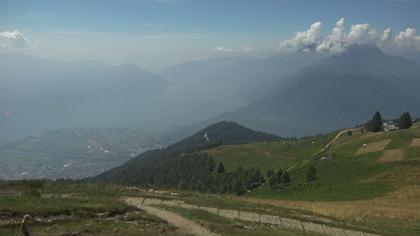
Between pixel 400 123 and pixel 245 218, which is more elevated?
pixel 400 123

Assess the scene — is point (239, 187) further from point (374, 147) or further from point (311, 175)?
point (374, 147)

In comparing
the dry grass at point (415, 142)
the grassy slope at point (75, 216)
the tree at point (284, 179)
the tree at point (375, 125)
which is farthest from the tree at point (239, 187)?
the grassy slope at point (75, 216)

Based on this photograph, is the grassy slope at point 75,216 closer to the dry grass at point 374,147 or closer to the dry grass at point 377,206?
the dry grass at point 377,206

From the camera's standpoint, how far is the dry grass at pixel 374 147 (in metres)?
92.7

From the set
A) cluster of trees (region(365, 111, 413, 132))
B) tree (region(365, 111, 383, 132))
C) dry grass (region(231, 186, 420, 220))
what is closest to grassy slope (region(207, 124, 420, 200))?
dry grass (region(231, 186, 420, 220))

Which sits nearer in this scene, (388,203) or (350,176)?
(388,203)

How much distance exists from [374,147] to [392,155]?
51.2ft

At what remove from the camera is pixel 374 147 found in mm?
96062

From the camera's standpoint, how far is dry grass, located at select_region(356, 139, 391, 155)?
9270cm

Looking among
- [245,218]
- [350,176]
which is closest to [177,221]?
[245,218]

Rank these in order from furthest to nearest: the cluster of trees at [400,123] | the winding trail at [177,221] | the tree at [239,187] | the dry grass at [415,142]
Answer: the cluster of trees at [400,123]
the tree at [239,187]
the dry grass at [415,142]
the winding trail at [177,221]

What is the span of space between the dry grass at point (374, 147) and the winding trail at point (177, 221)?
65.3m

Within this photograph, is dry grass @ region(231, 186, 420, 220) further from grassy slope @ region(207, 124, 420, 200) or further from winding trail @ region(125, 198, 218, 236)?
winding trail @ region(125, 198, 218, 236)

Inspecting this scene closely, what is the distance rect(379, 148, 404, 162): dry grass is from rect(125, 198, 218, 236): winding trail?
170 feet
